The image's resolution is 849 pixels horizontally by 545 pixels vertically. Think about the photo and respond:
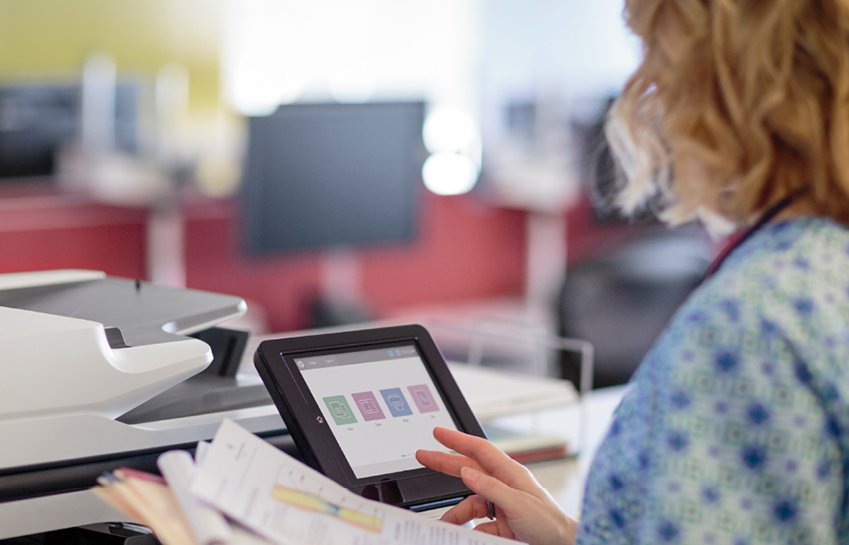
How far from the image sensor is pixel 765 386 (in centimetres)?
87

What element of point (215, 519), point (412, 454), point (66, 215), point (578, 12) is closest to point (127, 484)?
point (215, 519)

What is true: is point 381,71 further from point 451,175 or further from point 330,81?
point 451,175

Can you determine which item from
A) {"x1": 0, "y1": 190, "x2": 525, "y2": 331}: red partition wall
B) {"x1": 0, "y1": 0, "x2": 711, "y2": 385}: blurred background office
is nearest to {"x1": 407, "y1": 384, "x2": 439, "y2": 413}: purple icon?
{"x1": 0, "y1": 0, "x2": 711, "y2": 385}: blurred background office

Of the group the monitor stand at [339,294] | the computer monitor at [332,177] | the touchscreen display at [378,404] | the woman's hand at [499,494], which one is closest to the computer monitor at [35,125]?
the monitor stand at [339,294]

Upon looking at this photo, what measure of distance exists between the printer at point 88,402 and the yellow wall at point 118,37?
4125 millimetres

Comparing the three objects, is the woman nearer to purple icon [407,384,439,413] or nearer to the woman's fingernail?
the woman's fingernail

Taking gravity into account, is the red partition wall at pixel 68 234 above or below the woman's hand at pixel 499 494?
below

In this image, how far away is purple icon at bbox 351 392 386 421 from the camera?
1.24 metres

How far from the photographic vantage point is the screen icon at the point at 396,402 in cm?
127

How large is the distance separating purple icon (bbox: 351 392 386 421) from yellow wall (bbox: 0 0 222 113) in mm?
4247

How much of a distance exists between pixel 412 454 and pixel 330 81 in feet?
16.5

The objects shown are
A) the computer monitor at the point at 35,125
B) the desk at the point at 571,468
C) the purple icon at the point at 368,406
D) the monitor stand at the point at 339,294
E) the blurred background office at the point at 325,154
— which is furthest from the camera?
the computer monitor at the point at 35,125

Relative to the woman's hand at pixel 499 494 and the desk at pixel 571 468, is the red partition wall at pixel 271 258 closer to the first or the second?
the desk at pixel 571 468

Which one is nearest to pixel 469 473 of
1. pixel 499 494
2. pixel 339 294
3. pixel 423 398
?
pixel 499 494
